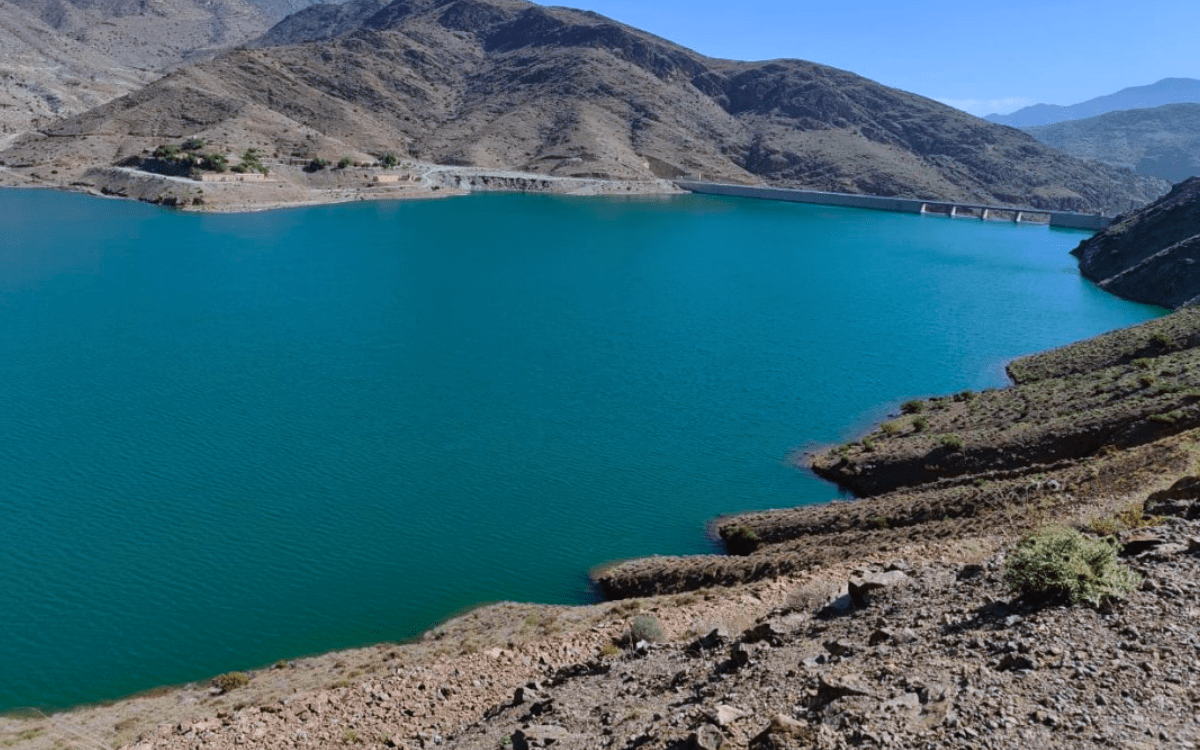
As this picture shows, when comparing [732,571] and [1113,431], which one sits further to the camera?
[1113,431]

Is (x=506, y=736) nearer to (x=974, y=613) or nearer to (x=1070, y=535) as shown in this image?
(x=974, y=613)

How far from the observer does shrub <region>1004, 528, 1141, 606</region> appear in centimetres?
1266

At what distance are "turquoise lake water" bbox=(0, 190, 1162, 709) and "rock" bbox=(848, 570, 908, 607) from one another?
12.0 m

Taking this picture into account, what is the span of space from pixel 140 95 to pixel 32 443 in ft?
443

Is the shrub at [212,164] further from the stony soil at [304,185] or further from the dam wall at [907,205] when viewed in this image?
the dam wall at [907,205]

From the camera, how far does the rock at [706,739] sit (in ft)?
35.9

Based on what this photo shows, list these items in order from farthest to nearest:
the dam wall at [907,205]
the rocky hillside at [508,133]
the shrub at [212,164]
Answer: the dam wall at [907,205] < the rocky hillside at [508,133] < the shrub at [212,164]

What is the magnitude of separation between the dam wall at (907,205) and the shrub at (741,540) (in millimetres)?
152219

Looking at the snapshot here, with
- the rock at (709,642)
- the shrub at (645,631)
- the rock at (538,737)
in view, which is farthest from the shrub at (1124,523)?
the rock at (538,737)

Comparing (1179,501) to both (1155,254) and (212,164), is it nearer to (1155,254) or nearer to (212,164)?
(1155,254)

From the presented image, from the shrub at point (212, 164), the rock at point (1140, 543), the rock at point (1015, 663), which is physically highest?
the shrub at point (212, 164)

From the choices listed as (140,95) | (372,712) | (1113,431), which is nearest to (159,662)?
(372,712)

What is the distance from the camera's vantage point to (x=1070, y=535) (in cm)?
1377

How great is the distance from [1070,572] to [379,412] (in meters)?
34.3
